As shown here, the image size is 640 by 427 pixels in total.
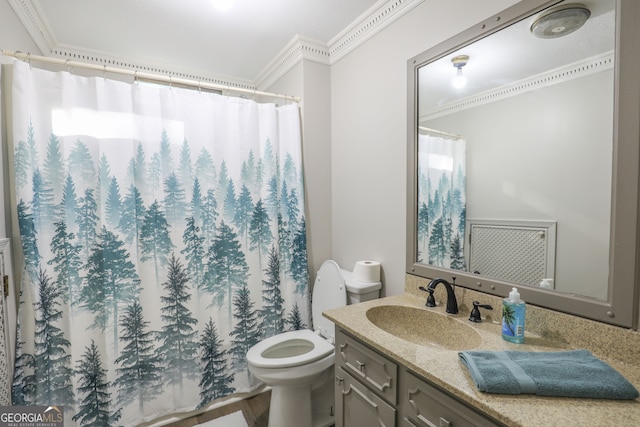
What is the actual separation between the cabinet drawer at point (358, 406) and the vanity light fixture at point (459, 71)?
138 cm

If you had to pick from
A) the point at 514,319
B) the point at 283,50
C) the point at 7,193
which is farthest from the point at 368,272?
the point at 7,193

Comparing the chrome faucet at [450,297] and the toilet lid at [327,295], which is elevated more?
the chrome faucet at [450,297]

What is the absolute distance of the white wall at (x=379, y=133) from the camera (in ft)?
4.79

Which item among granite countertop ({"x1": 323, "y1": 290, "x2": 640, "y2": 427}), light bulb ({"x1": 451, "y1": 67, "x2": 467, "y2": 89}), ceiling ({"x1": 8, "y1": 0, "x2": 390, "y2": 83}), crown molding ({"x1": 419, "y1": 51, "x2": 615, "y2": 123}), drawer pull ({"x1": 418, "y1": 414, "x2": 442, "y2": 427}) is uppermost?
ceiling ({"x1": 8, "y1": 0, "x2": 390, "y2": 83})

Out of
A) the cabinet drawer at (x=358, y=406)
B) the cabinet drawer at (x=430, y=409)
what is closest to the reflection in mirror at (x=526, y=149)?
the cabinet drawer at (x=430, y=409)

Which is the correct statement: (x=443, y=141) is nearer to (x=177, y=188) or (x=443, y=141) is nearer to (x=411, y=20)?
(x=411, y=20)

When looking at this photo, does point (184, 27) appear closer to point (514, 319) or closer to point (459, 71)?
point (459, 71)

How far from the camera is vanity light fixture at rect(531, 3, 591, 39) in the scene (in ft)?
3.15

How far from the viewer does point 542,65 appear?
1058 mm

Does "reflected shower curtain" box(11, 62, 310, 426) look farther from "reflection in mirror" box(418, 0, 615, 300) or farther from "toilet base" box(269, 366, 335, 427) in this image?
"reflection in mirror" box(418, 0, 615, 300)

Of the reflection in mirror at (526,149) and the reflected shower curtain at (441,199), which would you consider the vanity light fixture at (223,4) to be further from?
the reflected shower curtain at (441,199)

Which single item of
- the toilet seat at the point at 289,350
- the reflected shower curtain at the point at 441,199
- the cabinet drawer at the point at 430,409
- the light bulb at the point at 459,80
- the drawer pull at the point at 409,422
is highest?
the light bulb at the point at 459,80

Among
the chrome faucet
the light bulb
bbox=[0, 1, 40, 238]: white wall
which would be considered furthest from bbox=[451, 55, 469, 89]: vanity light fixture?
bbox=[0, 1, 40, 238]: white wall

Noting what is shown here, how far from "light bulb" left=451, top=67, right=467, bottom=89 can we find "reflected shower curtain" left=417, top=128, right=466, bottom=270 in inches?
8.7
